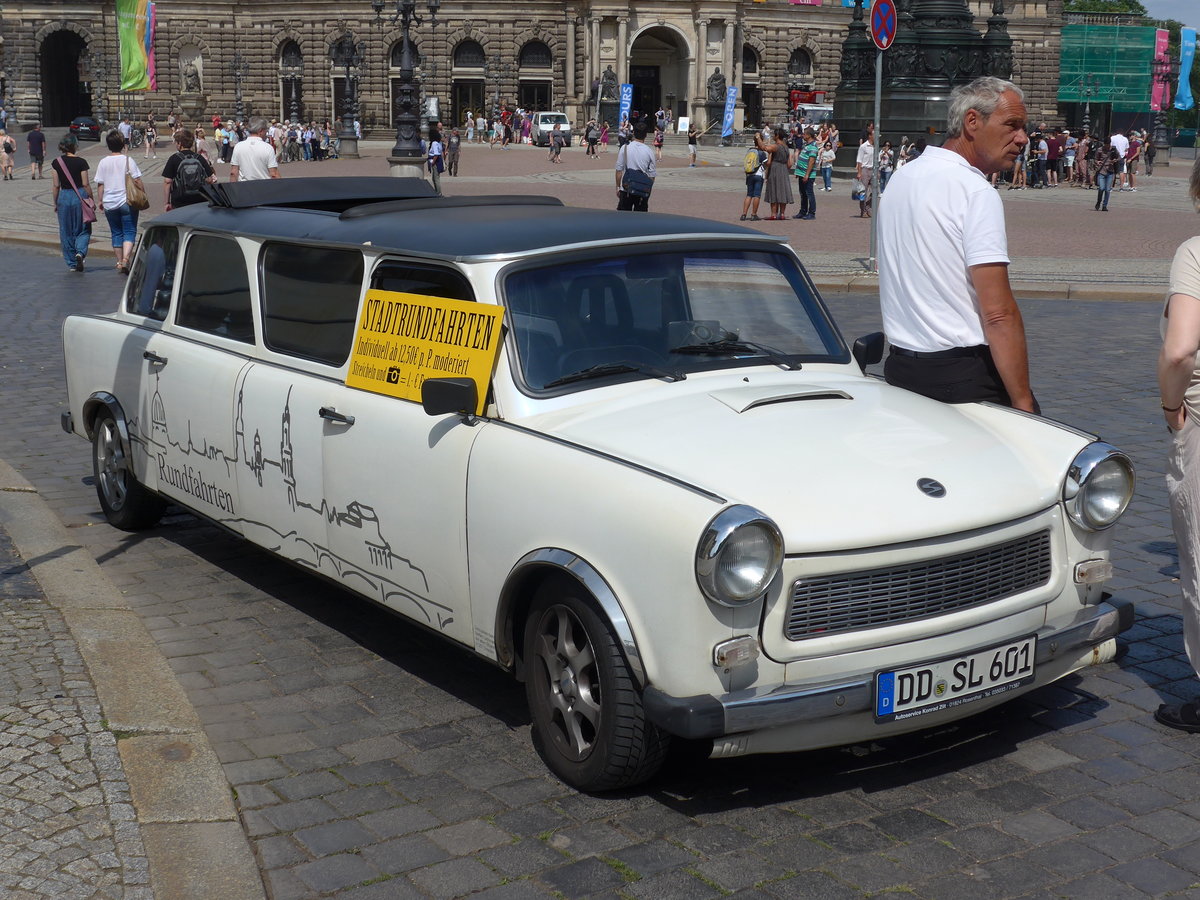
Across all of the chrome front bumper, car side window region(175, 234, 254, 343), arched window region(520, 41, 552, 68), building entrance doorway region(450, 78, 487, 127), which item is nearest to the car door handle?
car side window region(175, 234, 254, 343)

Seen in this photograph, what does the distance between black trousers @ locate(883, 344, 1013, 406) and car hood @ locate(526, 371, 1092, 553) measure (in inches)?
9.1

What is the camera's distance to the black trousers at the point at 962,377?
491cm

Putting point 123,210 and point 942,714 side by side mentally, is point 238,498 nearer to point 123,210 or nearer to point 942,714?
point 942,714

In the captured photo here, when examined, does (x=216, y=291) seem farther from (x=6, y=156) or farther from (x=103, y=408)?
(x=6, y=156)

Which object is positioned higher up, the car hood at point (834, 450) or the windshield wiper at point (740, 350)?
the windshield wiper at point (740, 350)

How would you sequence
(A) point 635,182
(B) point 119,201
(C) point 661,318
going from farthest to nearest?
(A) point 635,182 → (B) point 119,201 → (C) point 661,318

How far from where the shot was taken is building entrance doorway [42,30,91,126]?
82.5 m

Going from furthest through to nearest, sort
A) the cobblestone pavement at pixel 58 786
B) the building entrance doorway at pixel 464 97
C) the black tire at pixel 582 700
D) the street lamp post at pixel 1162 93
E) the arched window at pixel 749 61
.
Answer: the arched window at pixel 749 61
the building entrance doorway at pixel 464 97
the street lamp post at pixel 1162 93
the black tire at pixel 582 700
the cobblestone pavement at pixel 58 786

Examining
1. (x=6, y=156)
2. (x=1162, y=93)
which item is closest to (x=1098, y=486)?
(x=6, y=156)

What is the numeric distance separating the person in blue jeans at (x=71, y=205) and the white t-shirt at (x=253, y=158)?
6.44ft

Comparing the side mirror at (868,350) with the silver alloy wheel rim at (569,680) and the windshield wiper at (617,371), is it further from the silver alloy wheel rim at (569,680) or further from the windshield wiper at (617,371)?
the silver alloy wheel rim at (569,680)

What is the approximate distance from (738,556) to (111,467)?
13.7ft

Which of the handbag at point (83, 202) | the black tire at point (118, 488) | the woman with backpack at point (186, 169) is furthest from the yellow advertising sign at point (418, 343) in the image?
the handbag at point (83, 202)

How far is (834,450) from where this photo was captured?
399 centimetres
